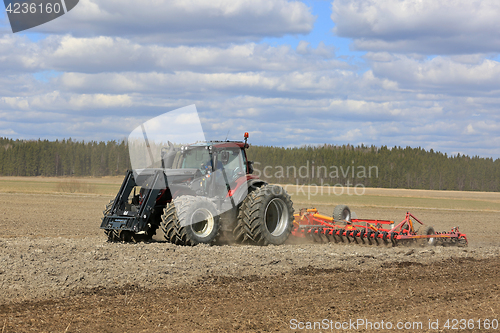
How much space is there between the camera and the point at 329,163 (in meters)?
99.4

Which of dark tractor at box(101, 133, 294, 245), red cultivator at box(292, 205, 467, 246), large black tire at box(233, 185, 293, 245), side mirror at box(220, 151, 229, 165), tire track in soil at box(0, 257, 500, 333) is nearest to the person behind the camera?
tire track in soil at box(0, 257, 500, 333)

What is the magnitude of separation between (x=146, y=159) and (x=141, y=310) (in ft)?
16.6

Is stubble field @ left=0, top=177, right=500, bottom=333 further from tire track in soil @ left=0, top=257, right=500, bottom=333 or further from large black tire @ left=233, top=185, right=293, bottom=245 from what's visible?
large black tire @ left=233, top=185, right=293, bottom=245

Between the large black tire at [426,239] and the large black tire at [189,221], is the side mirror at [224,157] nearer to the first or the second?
the large black tire at [189,221]

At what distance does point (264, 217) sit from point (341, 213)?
4.68 m

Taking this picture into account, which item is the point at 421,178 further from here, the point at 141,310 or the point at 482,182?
the point at 141,310

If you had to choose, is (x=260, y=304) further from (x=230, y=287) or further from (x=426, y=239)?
(x=426, y=239)

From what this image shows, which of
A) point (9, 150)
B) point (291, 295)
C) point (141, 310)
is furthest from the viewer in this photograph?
point (9, 150)

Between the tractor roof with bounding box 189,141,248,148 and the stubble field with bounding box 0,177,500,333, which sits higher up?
the tractor roof with bounding box 189,141,248,148

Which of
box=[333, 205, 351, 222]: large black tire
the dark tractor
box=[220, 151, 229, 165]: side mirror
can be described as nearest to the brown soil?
the dark tractor

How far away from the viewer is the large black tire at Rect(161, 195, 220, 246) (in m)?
9.90

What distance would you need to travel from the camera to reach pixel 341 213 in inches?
601

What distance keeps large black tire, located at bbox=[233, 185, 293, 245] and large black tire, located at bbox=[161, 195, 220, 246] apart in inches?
34.9

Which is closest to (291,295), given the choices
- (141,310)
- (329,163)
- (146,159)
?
(141,310)
